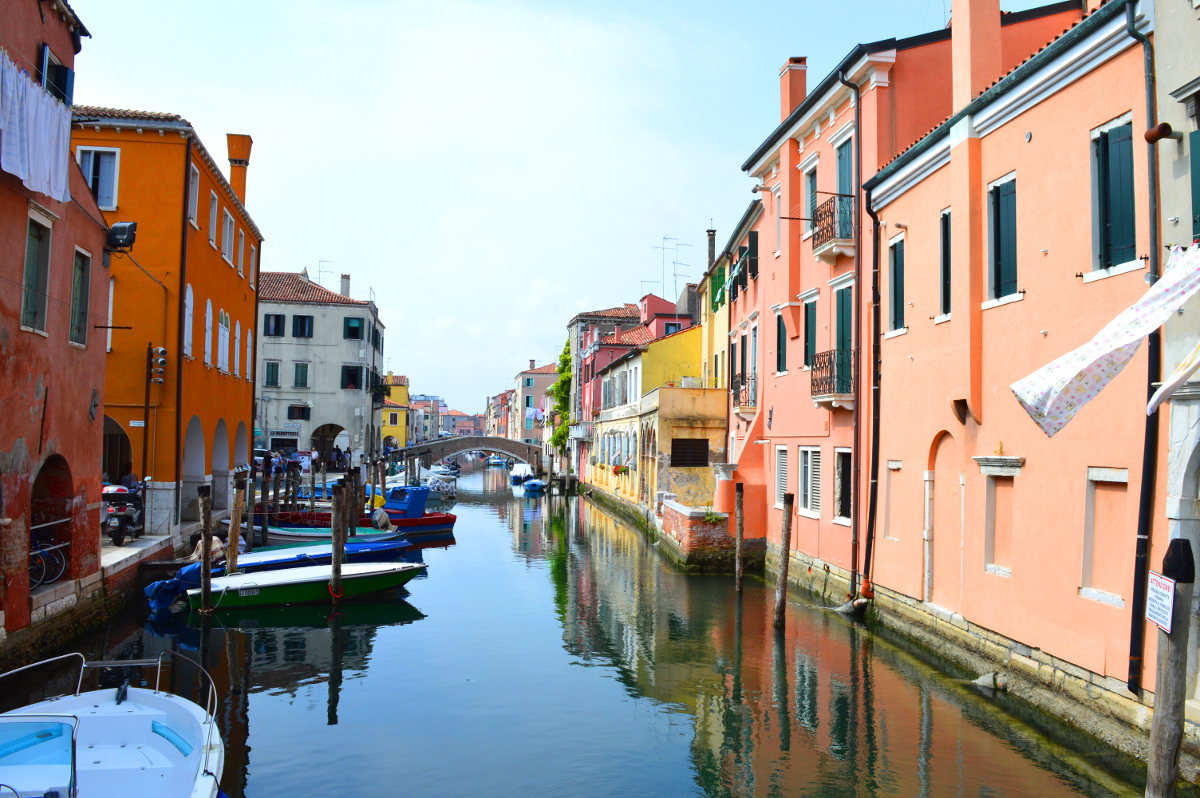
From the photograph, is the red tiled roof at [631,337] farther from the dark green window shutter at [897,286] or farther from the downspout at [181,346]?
the dark green window shutter at [897,286]

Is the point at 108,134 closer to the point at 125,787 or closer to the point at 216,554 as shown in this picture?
the point at 216,554

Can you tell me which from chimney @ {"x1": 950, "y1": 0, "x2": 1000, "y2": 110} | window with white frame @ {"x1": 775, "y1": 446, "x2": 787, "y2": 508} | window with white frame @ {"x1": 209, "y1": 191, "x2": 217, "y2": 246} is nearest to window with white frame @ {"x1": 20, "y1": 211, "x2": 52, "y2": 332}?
window with white frame @ {"x1": 209, "y1": 191, "x2": 217, "y2": 246}

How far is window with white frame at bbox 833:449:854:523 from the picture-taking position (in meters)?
15.8

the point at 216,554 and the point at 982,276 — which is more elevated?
the point at 982,276

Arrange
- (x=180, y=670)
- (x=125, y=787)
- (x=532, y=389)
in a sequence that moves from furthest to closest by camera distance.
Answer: (x=532, y=389)
(x=180, y=670)
(x=125, y=787)

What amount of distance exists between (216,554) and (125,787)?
1236 cm

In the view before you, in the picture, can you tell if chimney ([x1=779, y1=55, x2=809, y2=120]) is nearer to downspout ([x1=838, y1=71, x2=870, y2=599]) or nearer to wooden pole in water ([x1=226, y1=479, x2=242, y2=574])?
downspout ([x1=838, y1=71, x2=870, y2=599])

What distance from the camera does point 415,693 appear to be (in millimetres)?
11828

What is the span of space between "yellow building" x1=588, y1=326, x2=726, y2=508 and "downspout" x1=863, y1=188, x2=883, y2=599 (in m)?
13.4

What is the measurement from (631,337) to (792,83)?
29.4 metres

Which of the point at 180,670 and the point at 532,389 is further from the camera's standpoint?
the point at 532,389

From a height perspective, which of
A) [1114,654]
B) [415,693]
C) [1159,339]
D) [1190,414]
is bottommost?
[415,693]

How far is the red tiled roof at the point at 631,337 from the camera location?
154 ft

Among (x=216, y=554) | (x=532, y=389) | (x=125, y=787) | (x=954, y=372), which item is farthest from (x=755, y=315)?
(x=532, y=389)
